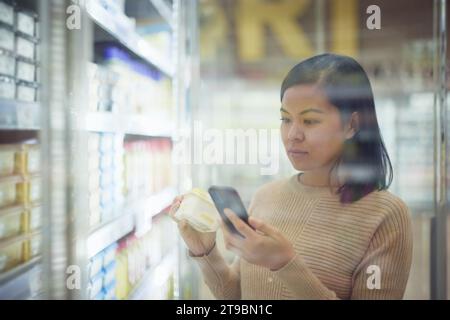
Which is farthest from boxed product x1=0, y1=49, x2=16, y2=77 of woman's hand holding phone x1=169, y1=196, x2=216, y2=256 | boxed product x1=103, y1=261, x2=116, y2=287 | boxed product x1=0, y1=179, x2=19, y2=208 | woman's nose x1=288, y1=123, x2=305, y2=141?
woman's nose x1=288, y1=123, x2=305, y2=141

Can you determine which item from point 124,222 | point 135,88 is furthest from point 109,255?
point 135,88

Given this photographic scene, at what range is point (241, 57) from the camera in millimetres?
1886

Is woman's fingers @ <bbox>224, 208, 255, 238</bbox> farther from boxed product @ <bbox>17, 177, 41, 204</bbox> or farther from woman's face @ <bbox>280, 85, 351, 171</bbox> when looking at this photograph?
boxed product @ <bbox>17, 177, 41, 204</bbox>

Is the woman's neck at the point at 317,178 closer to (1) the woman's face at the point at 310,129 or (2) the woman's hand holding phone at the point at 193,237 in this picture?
(1) the woman's face at the point at 310,129

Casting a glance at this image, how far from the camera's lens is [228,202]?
174cm

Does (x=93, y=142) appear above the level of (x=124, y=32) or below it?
below

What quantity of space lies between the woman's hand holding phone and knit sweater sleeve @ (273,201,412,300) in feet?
0.83

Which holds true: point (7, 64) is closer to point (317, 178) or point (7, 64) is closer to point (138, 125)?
point (138, 125)

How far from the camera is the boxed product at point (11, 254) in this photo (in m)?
1.56

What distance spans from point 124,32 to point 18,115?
0.52 m

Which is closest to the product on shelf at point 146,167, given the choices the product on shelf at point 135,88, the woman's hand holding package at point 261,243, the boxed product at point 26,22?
the product on shelf at point 135,88

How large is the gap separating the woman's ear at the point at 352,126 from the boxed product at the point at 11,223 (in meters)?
1.08
